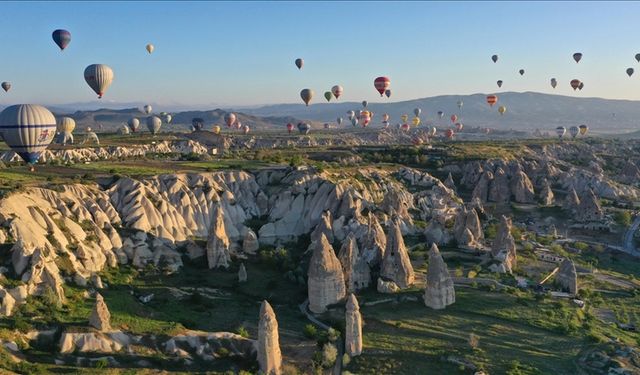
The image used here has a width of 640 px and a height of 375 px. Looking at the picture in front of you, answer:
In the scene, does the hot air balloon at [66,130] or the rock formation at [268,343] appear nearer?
the rock formation at [268,343]

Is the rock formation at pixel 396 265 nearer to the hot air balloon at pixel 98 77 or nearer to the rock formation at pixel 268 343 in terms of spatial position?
the rock formation at pixel 268 343

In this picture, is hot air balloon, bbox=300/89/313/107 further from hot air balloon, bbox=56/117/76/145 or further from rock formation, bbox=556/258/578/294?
rock formation, bbox=556/258/578/294

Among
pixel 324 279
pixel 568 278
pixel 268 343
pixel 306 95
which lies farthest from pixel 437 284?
pixel 306 95

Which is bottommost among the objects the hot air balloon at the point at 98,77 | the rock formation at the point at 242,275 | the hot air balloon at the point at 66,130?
the rock formation at the point at 242,275

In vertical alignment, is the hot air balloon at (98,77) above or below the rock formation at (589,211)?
above

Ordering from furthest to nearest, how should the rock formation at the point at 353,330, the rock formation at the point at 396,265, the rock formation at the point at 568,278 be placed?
the rock formation at the point at 568,278 < the rock formation at the point at 396,265 < the rock formation at the point at 353,330

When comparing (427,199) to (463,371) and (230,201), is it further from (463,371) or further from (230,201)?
(463,371)

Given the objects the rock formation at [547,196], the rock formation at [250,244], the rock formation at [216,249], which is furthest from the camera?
the rock formation at [547,196]

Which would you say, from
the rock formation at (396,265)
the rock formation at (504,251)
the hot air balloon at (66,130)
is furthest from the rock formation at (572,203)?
the hot air balloon at (66,130)
